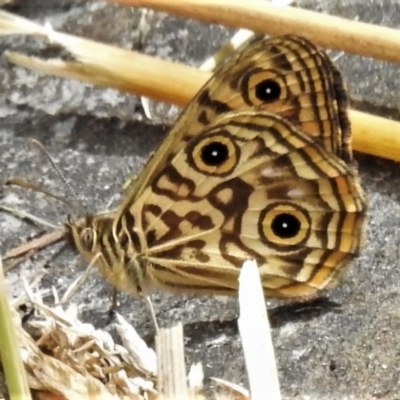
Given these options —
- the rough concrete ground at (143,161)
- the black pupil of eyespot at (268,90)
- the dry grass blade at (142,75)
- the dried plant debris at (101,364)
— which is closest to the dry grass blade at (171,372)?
the dried plant debris at (101,364)

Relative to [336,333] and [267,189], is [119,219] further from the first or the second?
[336,333]

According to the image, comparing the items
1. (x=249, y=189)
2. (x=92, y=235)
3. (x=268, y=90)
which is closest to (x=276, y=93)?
(x=268, y=90)

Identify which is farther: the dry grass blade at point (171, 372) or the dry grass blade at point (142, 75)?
the dry grass blade at point (142, 75)

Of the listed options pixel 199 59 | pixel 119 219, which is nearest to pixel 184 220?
pixel 119 219

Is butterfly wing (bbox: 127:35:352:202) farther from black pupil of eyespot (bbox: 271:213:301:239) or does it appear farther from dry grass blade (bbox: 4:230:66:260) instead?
dry grass blade (bbox: 4:230:66:260)

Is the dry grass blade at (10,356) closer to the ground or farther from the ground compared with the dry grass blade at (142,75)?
closer to the ground

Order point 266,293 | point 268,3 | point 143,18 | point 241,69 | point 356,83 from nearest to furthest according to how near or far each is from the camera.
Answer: point 241,69
point 266,293
point 268,3
point 356,83
point 143,18

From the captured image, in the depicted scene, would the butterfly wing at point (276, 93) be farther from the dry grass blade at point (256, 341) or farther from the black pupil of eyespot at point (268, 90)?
the dry grass blade at point (256, 341)

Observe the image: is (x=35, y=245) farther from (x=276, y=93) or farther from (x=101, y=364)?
(x=276, y=93)

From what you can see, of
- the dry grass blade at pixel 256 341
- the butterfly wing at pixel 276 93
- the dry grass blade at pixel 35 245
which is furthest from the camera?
the dry grass blade at pixel 35 245
